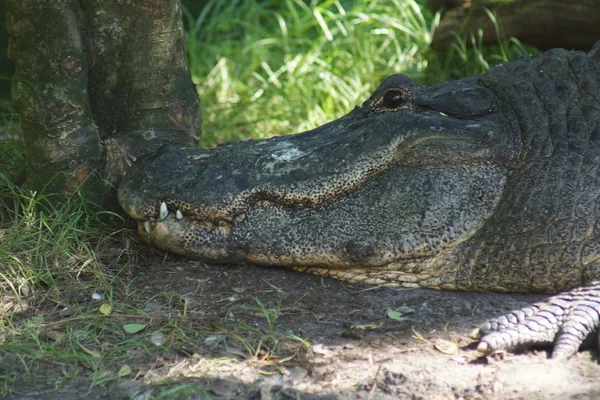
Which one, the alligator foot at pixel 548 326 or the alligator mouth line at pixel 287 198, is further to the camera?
the alligator mouth line at pixel 287 198

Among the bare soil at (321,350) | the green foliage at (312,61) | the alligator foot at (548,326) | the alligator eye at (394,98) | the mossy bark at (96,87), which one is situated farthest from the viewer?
the green foliage at (312,61)

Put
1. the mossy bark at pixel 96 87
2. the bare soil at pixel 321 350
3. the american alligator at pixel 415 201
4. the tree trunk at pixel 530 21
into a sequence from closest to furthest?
the bare soil at pixel 321 350, the american alligator at pixel 415 201, the mossy bark at pixel 96 87, the tree trunk at pixel 530 21

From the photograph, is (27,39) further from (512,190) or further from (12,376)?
(512,190)

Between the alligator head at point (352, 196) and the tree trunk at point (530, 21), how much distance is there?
5.99ft

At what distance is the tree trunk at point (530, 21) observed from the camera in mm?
5094

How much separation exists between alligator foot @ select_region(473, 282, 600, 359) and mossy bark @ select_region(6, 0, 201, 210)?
1.92 metres

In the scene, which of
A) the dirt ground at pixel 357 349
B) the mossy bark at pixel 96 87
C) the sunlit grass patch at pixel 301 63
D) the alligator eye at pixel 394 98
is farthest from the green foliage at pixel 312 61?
the dirt ground at pixel 357 349

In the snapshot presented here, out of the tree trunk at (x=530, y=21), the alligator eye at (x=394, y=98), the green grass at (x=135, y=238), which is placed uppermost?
the tree trunk at (x=530, y=21)

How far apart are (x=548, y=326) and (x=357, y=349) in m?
0.74

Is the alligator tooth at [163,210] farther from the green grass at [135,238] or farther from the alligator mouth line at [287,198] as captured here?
the green grass at [135,238]

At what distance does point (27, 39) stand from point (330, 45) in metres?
3.38

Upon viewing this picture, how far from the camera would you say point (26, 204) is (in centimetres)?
401

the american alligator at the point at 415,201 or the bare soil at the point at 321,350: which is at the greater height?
the american alligator at the point at 415,201

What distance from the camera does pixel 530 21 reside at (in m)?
5.48
